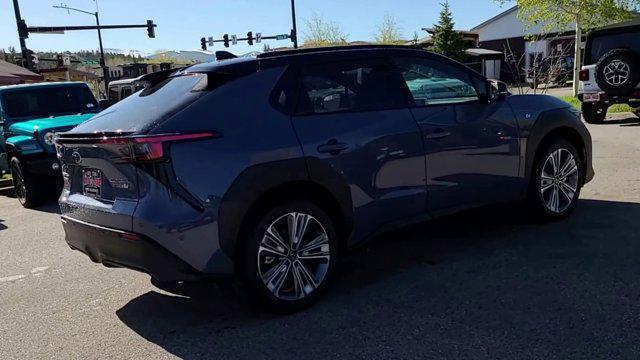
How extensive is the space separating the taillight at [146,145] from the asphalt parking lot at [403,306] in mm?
1156

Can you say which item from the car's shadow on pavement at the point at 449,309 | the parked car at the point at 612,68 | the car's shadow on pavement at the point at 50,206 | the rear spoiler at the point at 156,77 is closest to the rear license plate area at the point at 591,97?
the parked car at the point at 612,68

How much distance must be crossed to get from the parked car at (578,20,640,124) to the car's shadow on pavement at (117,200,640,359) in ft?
23.7

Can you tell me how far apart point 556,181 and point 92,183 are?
13.6ft

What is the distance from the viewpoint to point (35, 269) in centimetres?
525

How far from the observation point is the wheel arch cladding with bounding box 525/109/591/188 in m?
5.12

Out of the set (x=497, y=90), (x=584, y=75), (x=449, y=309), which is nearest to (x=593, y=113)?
(x=584, y=75)

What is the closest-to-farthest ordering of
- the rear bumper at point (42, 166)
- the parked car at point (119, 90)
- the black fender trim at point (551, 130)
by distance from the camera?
the black fender trim at point (551, 130) < the rear bumper at point (42, 166) < the parked car at point (119, 90)

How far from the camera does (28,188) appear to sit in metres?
8.43

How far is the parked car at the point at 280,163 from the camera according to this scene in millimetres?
3361

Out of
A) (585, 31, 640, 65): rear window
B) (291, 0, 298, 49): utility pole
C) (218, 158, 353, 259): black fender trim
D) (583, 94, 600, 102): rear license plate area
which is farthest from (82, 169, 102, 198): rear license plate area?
(291, 0, 298, 49): utility pole

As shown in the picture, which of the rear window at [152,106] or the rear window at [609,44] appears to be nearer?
the rear window at [152,106]

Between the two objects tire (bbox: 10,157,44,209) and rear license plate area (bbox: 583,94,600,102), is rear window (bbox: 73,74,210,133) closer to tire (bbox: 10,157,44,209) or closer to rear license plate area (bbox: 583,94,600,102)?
tire (bbox: 10,157,44,209)

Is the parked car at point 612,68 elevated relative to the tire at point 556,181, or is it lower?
elevated

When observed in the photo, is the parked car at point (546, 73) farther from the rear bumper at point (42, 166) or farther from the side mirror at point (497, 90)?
the rear bumper at point (42, 166)
